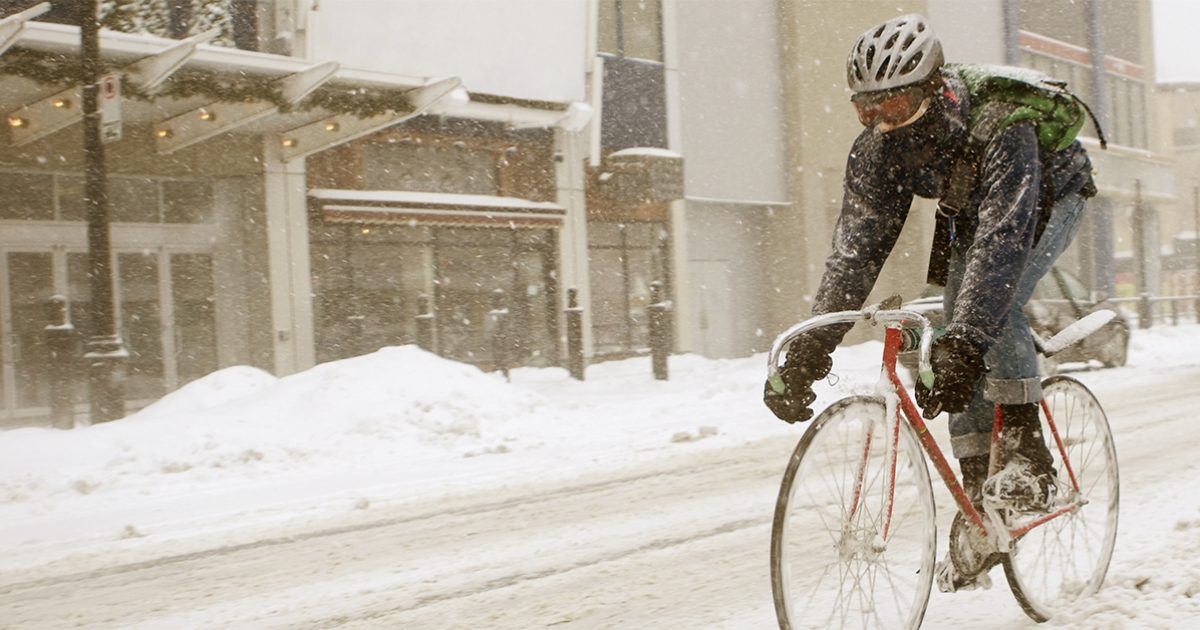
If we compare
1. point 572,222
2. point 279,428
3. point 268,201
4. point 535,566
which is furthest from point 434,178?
point 535,566

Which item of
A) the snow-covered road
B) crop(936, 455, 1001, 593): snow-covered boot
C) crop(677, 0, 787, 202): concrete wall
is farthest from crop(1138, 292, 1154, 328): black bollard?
crop(936, 455, 1001, 593): snow-covered boot

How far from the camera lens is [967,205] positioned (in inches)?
133

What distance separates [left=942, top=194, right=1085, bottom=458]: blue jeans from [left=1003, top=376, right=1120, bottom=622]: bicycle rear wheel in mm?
271

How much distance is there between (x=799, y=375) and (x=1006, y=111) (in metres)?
0.97

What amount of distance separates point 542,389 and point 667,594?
41.1 feet

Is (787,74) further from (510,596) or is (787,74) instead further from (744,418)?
(510,596)

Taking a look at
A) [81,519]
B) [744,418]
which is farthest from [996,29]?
[81,519]

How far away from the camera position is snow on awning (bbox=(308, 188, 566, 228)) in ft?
59.3

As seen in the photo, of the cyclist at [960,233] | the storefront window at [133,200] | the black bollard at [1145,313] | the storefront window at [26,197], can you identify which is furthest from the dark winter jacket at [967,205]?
the black bollard at [1145,313]

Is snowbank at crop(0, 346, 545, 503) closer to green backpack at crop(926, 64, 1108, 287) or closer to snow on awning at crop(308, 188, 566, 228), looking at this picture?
snow on awning at crop(308, 188, 566, 228)

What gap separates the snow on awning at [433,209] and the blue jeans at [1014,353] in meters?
15.5

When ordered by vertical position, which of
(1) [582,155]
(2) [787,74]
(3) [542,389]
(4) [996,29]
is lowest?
(3) [542,389]

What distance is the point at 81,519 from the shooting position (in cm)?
690

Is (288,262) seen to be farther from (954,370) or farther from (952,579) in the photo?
(954,370)
